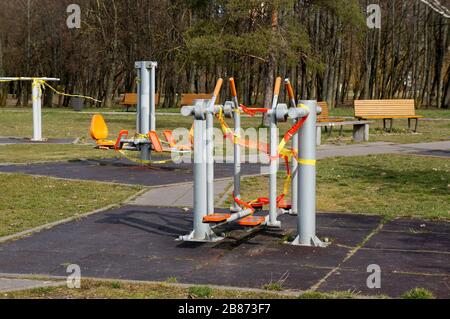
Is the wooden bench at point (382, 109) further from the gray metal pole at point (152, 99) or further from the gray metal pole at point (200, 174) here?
the gray metal pole at point (200, 174)

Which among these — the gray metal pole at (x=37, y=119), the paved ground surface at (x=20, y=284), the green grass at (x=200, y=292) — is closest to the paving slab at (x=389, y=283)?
the green grass at (x=200, y=292)

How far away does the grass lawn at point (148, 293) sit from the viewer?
551 cm

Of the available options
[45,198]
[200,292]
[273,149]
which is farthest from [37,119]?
[200,292]

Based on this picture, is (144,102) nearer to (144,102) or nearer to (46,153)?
(144,102)

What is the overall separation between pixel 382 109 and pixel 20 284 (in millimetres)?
18540

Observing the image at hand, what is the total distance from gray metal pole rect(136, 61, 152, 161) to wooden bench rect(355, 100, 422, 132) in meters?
9.52

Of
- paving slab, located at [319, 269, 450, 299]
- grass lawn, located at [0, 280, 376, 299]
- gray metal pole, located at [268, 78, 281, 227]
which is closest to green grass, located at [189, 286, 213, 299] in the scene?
grass lawn, located at [0, 280, 376, 299]

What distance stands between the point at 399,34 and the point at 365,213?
4493 centimetres

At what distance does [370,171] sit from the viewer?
1347cm

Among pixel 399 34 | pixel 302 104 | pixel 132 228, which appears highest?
pixel 399 34

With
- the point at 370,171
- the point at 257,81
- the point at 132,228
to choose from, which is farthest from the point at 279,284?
the point at 257,81

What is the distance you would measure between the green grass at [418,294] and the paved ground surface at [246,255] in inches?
3.6
